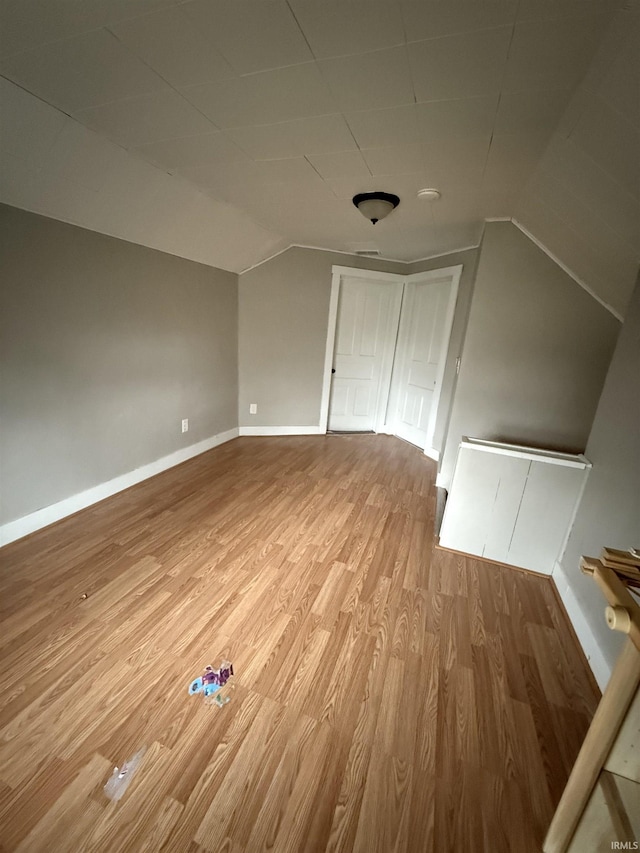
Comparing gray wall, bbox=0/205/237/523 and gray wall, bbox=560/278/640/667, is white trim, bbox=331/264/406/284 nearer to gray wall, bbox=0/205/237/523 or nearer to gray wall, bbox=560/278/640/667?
gray wall, bbox=0/205/237/523

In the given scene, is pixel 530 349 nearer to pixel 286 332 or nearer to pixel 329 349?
pixel 329 349

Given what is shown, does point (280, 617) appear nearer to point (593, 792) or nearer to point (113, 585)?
point (113, 585)

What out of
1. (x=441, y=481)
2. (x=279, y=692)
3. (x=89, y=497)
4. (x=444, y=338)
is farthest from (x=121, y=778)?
(x=444, y=338)

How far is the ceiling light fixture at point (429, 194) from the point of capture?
6.93 feet

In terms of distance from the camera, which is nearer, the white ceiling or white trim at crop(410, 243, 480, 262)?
the white ceiling

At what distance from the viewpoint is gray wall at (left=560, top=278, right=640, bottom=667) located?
1.43 metres

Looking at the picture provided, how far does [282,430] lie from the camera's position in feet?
14.3

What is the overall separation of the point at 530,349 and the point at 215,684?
9.33 feet

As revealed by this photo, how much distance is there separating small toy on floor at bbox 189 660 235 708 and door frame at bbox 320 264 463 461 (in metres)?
2.97

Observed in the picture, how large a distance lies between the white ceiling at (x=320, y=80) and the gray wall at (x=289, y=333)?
1751mm

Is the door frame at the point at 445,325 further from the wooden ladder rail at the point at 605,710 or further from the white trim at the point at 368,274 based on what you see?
the wooden ladder rail at the point at 605,710

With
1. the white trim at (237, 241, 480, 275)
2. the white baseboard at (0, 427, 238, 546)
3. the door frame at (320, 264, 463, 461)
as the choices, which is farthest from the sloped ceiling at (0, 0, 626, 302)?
the white baseboard at (0, 427, 238, 546)

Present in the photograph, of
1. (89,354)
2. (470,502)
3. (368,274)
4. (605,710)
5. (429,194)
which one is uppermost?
(429,194)

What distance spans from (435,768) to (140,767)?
963 millimetres
